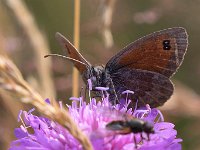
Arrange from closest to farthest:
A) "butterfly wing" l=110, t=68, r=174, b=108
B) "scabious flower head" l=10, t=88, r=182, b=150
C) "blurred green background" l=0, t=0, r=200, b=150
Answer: "scabious flower head" l=10, t=88, r=182, b=150
"butterfly wing" l=110, t=68, r=174, b=108
"blurred green background" l=0, t=0, r=200, b=150

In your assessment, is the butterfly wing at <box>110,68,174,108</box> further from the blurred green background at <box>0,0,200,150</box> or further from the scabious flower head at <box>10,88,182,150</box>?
the blurred green background at <box>0,0,200,150</box>

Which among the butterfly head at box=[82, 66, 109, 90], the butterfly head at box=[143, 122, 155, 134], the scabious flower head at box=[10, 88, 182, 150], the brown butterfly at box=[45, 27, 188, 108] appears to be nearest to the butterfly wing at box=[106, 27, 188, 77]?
the brown butterfly at box=[45, 27, 188, 108]

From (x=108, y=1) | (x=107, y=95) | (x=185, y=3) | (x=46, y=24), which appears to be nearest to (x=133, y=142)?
(x=107, y=95)

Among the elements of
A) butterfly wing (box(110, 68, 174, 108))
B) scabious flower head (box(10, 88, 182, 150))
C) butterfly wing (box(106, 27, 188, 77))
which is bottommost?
scabious flower head (box(10, 88, 182, 150))

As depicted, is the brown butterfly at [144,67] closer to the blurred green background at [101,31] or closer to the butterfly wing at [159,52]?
the butterfly wing at [159,52]

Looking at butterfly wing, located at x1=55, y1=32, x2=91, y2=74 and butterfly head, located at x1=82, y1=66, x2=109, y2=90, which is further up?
butterfly wing, located at x1=55, y1=32, x2=91, y2=74

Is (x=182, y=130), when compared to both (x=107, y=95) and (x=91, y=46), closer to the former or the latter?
(x=91, y=46)

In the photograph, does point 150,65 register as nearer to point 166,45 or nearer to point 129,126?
point 166,45

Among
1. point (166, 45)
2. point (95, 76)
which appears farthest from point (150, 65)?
point (95, 76)
